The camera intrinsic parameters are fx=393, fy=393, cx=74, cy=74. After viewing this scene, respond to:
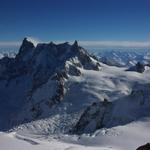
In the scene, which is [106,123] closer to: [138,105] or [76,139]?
[138,105]

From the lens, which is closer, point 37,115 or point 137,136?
point 137,136

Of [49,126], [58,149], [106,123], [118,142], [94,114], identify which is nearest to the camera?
[58,149]

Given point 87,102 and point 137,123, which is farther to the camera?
point 87,102

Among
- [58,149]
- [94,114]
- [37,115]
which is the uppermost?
[58,149]

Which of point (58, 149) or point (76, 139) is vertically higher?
point (58, 149)

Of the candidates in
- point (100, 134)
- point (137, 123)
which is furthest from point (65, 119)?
point (100, 134)

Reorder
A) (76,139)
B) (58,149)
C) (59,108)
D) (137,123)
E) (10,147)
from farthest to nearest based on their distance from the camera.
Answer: (59,108)
(137,123)
(76,139)
(58,149)
(10,147)

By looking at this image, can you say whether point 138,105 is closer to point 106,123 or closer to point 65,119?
point 106,123

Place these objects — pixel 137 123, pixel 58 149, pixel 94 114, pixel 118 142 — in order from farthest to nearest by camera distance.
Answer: pixel 94 114, pixel 137 123, pixel 118 142, pixel 58 149

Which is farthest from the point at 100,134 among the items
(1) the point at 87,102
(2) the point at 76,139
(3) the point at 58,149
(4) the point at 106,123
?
(1) the point at 87,102
